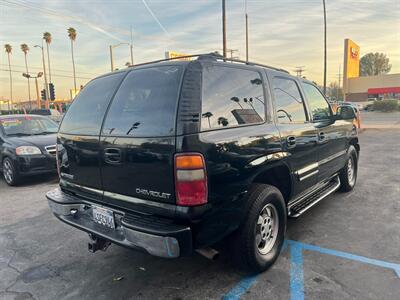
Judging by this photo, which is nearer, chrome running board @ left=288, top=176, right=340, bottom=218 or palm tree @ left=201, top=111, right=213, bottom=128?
palm tree @ left=201, top=111, right=213, bottom=128

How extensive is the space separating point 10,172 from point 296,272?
645 cm

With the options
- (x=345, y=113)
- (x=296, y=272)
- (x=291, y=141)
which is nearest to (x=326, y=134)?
(x=345, y=113)

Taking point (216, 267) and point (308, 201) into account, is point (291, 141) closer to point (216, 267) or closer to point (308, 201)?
point (308, 201)

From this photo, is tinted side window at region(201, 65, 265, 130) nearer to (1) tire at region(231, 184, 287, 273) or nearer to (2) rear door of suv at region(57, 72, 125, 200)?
(1) tire at region(231, 184, 287, 273)

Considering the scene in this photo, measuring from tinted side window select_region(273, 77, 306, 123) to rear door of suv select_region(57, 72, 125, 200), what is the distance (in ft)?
5.59

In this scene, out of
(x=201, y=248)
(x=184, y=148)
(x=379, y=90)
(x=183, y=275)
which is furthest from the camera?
(x=379, y=90)

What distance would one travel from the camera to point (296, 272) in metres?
3.09

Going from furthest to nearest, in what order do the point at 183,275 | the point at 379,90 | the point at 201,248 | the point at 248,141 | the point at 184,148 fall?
the point at 379,90 < the point at 183,275 < the point at 248,141 < the point at 201,248 < the point at 184,148

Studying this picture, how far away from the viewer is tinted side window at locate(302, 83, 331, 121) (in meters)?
4.30

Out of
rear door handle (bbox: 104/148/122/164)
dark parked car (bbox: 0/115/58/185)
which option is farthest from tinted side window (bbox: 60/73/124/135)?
dark parked car (bbox: 0/115/58/185)

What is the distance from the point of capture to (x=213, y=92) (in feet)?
8.73

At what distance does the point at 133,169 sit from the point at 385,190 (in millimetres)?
5089

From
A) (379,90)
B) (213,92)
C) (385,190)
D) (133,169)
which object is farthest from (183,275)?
(379,90)

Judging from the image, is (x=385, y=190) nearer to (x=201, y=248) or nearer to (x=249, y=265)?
(x=249, y=265)
